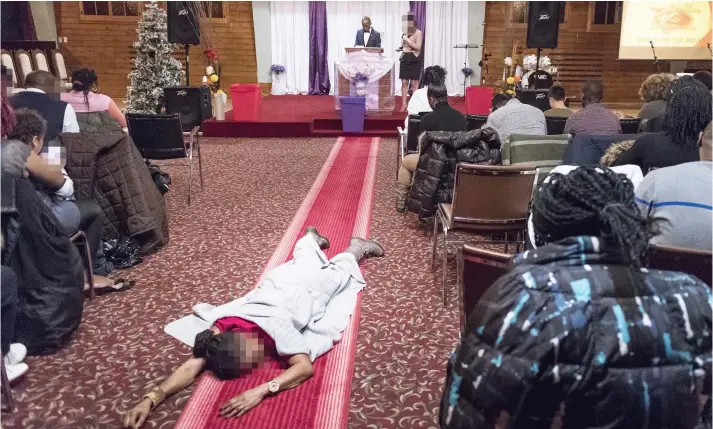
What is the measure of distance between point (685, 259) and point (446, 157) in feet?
6.76

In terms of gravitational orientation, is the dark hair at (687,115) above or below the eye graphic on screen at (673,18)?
below

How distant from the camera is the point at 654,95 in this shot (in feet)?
14.3

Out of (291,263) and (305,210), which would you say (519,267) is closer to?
(291,263)

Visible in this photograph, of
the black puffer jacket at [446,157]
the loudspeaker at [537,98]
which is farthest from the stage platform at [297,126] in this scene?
the black puffer jacket at [446,157]

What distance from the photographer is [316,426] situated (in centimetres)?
199

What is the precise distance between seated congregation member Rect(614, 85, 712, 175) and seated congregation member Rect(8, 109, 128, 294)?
8.59 ft

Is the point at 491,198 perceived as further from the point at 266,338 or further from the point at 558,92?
the point at 558,92

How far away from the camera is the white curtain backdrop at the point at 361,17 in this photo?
1110cm

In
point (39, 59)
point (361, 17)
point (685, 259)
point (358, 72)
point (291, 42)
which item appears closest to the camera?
point (685, 259)

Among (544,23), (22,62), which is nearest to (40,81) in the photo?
(22,62)

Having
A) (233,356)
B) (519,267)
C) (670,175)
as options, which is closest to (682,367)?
(519,267)

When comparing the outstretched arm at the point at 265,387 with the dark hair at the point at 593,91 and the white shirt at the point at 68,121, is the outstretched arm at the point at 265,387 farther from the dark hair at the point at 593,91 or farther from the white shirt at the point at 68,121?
the dark hair at the point at 593,91

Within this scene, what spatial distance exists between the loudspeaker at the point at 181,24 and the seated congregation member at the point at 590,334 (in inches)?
312

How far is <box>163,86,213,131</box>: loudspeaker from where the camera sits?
311 inches
